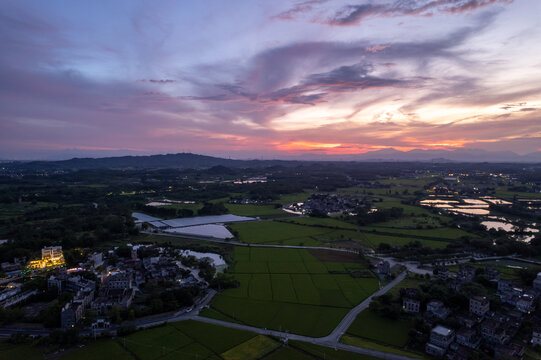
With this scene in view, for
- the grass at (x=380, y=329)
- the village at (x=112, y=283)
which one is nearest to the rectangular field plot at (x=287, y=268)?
the village at (x=112, y=283)

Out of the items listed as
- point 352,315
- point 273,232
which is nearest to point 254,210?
point 273,232

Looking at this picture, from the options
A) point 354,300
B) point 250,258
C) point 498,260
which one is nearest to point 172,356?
point 354,300

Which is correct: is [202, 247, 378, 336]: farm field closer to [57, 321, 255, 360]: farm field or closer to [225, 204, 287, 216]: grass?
[57, 321, 255, 360]: farm field

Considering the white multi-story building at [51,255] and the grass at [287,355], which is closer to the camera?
the grass at [287,355]

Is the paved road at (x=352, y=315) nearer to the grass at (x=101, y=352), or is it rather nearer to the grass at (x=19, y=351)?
the grass at (x=101, y=352)

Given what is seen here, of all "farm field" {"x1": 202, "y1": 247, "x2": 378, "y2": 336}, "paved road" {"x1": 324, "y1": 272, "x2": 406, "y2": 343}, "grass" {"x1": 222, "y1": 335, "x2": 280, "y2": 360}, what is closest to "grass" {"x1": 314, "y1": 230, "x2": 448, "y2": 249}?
"farm field" {"x1": 202, "y1": 247, "x2": 378, "y2": 336}
